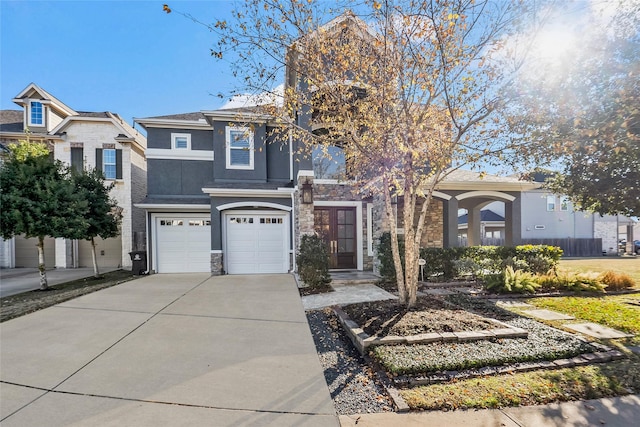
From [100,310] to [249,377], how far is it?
4.70 meters

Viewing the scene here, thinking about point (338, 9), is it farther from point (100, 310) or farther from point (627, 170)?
point (100, 310)

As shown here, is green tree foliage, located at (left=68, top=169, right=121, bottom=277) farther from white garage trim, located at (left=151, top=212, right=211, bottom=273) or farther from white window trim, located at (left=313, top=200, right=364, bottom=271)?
white window trim, located at (left=313, top=200, right=364, bottom=271)

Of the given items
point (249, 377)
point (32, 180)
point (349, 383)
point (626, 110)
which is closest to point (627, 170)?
point (626, 110)

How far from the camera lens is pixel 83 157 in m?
13.6

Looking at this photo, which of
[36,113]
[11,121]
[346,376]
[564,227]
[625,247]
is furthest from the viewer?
[625,247]

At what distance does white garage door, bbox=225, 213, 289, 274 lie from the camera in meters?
10.8

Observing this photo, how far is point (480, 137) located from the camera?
5.34 meters

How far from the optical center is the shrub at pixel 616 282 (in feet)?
24.3

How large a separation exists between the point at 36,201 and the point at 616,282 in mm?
16274

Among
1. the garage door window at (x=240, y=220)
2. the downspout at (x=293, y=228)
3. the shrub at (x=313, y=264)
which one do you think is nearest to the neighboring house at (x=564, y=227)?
the downspout at (x=293, y=228)

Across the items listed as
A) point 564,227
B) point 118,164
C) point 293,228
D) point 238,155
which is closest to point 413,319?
point 293,228

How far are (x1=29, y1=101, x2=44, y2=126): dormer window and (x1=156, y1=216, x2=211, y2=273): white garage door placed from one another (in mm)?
9425

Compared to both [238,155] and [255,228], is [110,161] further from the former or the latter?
[255,228]

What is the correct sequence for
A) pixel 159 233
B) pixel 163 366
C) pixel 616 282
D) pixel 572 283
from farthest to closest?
1. pixel 159 233
2. pixel 616 282
3. pixel 572 283
4. pixel 163 366
